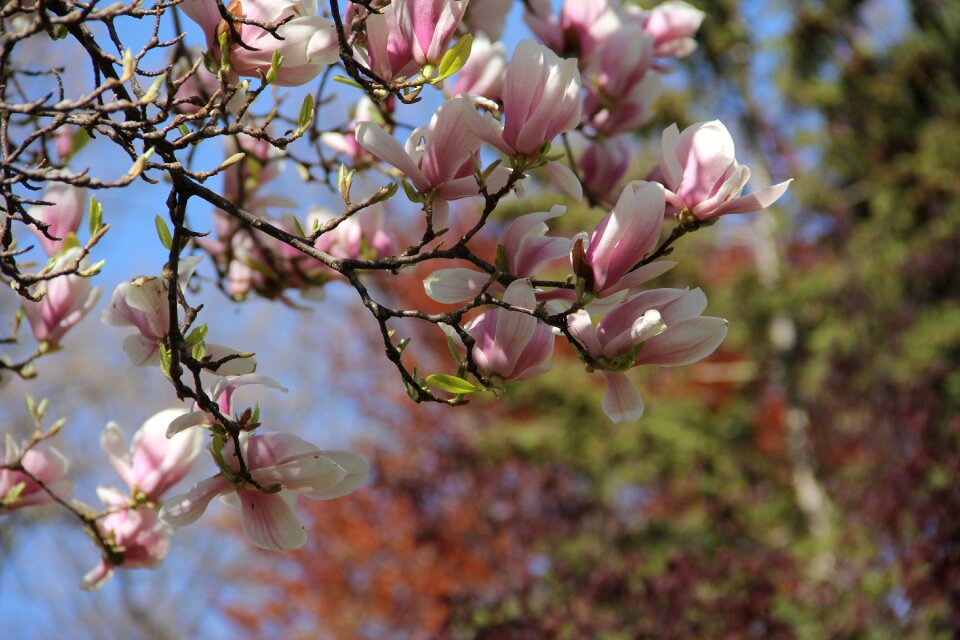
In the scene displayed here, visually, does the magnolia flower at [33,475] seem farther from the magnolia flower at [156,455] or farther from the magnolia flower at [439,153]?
the magnolia flower at [439,153]

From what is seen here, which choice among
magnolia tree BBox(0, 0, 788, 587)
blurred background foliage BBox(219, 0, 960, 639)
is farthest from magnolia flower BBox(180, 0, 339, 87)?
blurred background foliage BBox(219, 0, 960, 639)

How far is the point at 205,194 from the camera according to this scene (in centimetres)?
101

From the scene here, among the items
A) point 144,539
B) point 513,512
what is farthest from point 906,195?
point 144,539

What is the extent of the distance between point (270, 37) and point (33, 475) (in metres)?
0.69

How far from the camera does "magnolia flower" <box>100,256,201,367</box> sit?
0.97 m

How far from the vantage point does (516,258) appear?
0.96 meters

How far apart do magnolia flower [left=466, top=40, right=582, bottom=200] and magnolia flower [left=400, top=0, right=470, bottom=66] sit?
121 mm

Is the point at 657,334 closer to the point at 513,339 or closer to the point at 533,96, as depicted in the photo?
the point at 513,339

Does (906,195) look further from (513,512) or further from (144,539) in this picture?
(144,539)

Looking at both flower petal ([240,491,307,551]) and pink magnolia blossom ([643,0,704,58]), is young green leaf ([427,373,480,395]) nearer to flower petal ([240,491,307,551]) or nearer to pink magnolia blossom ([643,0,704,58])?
flower petal ([240,491,307,551])

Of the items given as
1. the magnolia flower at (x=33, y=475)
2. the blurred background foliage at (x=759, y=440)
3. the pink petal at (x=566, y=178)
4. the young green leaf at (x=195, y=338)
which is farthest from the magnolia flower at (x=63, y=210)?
the blurred background foliage at (x=759, y=440)

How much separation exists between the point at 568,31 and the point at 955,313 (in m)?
6.31

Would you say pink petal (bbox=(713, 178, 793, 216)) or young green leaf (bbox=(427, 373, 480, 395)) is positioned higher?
young green leaf (bbox=(427, 373, 480, 395))

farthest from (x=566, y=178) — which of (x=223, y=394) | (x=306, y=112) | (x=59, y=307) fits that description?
(x=59, y=307)
